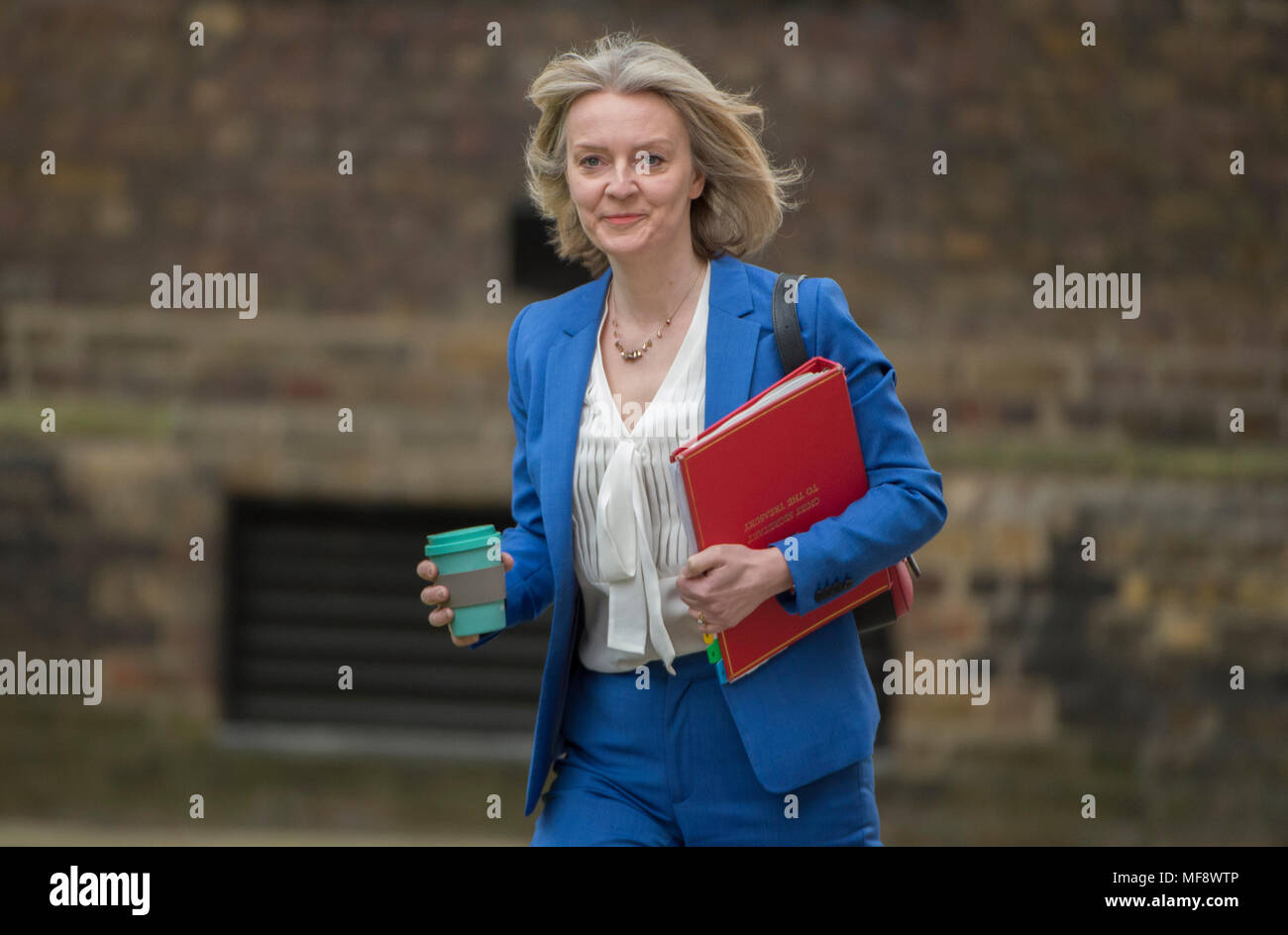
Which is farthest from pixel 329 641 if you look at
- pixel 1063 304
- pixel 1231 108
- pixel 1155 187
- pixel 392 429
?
pixel 1231 108

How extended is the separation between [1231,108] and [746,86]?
2353 mm

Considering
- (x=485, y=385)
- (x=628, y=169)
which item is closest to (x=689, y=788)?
(x=628, y=169)

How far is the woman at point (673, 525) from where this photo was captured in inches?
113

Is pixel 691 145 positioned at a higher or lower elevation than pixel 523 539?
higher

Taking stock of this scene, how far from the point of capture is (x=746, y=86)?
293 inches

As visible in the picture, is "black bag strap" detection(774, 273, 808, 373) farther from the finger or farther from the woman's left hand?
the finger

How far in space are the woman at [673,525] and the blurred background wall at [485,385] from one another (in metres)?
4.35

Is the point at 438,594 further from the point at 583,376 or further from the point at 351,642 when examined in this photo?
the point at 351,642

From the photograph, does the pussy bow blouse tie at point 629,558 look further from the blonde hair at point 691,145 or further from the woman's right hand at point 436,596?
the blonde hair at point 691,145

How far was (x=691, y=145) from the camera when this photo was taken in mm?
3096

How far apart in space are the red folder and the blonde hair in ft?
1.52

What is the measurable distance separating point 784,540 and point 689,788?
513 mm

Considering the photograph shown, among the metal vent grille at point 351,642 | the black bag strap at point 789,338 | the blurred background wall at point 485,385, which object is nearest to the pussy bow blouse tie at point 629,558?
the black bag strap at point 789,338
